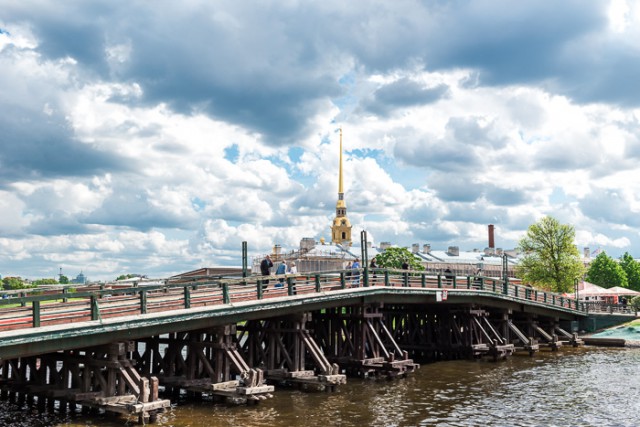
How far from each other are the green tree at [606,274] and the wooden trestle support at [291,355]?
9186cm

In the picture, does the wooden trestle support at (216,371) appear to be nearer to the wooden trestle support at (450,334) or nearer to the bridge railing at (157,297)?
the bridge railing at (157,297)

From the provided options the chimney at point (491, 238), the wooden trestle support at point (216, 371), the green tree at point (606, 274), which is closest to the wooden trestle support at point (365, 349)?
the wooden trestle support at point (216, 371)

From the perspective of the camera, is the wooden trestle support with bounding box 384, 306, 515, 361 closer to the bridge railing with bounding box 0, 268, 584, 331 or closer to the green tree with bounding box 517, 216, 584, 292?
the bridge railing with bounding box 0, 268, 584, 331

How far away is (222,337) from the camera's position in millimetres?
23516

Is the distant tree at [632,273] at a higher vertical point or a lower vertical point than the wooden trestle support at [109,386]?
higher

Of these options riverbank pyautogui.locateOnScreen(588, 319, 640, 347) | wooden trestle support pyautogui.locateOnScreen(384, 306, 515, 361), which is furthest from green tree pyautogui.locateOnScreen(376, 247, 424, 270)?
wooden trestle support pyautogui.locateOnScreen(384, 306, 515, 361)

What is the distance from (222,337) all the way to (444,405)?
8.37 meters

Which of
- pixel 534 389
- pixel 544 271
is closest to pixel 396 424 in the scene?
pixel 534 389

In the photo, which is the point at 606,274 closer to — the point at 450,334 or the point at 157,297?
the point at 450,334

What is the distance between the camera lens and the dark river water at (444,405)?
21484 mm

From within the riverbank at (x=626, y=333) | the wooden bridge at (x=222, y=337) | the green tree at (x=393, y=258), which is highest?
the green tree at (x=393, y=258)

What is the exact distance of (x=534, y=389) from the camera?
28.7 m

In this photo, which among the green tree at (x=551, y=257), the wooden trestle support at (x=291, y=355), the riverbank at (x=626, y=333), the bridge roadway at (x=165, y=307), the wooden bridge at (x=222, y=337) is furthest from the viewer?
the green tree at (x=551, y=257)

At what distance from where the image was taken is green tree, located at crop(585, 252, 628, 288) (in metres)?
108
